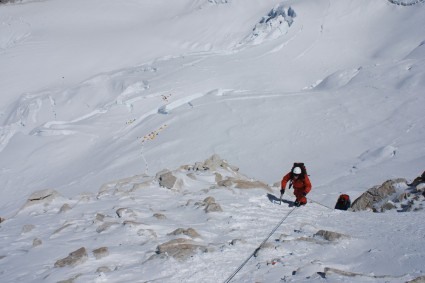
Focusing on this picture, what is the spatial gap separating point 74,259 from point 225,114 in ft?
43.2

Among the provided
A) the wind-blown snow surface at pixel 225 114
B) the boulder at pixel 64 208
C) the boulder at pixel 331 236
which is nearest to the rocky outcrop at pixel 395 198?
the wind-blown snow surface at pixel 225 114

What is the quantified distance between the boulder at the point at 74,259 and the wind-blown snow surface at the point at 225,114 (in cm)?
22

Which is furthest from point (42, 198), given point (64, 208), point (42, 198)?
point (64, 208)

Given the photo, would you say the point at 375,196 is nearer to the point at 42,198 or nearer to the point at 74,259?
the point at 74,259

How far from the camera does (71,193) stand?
1466 cm

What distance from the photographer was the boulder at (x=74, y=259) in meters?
5.20

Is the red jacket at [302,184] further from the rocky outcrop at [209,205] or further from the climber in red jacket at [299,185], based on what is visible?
the rocky outcrop at [209,205]

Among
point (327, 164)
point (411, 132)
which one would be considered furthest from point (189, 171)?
point (411, 132)

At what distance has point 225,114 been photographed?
1791cm

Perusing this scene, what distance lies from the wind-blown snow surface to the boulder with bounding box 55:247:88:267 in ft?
0.72

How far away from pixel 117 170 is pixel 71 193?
191 centimetres

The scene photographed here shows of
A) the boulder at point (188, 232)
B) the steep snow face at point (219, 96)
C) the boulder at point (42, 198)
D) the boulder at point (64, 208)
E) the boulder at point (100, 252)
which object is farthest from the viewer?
the steep snow face at point (219, 96)

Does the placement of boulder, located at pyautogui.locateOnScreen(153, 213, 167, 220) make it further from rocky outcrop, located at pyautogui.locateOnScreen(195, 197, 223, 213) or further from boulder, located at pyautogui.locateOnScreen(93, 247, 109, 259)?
boulder, located at pyautogui.locateOnScreen(93, 247, 109, 259)

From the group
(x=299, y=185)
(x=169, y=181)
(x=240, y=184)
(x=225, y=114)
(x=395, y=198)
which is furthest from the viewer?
(x=225, y=114)
